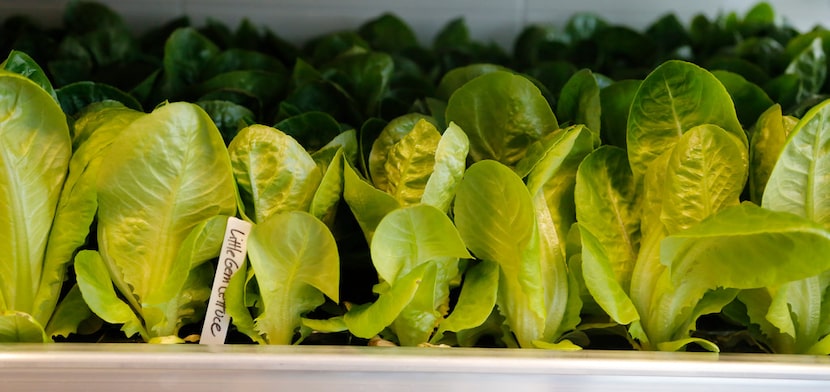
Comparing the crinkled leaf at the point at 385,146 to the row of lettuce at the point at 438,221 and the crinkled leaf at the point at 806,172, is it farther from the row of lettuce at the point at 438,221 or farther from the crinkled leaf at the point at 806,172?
the crinkled leaf at the point at 806,172

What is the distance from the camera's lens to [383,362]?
438 mm

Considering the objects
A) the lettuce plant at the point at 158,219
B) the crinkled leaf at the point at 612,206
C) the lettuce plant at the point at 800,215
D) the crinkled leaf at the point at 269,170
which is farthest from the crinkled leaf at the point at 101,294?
the lettuce plant at the point at 800,215

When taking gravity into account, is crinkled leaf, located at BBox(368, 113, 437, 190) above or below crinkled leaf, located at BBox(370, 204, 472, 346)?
above

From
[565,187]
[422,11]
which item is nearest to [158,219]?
[565,187]

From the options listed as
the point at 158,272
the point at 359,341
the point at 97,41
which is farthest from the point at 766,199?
the point at 97,41

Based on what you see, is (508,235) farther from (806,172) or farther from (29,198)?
(29,198)

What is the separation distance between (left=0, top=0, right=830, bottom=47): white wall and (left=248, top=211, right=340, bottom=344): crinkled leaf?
0.88 meters

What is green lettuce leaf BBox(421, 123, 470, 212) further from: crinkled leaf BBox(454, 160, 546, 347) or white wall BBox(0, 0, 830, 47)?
white wall BBox(0, 0, 830, 47)

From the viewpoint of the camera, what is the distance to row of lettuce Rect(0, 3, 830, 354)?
19.1 inches

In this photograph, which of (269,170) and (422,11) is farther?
(422,11)

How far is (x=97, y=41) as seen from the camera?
1.05 meters

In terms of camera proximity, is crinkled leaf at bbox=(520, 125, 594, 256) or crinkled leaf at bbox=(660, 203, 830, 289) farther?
crinkled leaf at bbox=(520, 125, 594, 256)

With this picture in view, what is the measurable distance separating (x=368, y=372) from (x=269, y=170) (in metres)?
0.17

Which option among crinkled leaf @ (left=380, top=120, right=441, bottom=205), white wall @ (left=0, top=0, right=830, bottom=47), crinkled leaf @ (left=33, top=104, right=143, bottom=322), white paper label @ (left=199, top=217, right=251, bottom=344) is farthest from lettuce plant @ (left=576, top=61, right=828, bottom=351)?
white wall @ (left=0, top=0, right=830, bottom=47)
